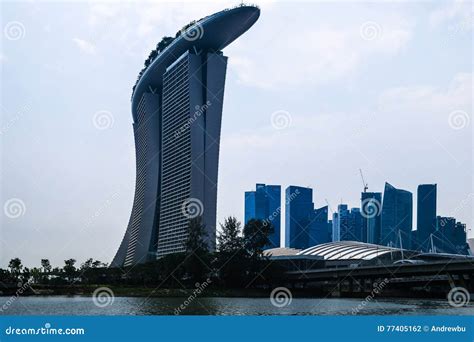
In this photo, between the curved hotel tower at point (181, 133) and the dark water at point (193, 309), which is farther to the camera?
the curved hotel tower at point (181, 133)

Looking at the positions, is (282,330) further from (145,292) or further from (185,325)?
(145,292)

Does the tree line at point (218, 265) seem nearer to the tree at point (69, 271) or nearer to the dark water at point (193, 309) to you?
the tree at point (69, 271)

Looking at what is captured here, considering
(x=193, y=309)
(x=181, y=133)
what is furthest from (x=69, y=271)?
(x=193, y=309)

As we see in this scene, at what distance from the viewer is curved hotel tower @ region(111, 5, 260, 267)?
12050 cm

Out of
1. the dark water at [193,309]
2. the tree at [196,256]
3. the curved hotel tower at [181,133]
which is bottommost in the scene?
the dark water at [193,309]

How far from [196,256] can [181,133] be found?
4523cm

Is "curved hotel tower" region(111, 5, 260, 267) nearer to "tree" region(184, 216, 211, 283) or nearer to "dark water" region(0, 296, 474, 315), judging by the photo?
"tree" region(184, 216, 211, 283)

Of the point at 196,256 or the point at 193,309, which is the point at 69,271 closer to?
the point at 196,256

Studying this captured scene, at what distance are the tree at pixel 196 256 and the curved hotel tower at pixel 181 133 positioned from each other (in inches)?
424

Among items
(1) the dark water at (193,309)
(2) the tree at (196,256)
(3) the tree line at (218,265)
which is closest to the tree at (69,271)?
(3) the tree line at (218,265)

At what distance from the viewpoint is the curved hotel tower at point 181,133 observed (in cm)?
12050

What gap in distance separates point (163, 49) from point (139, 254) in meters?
47.5

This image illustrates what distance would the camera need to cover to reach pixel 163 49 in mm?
145000

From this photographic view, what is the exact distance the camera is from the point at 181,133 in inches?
5049
